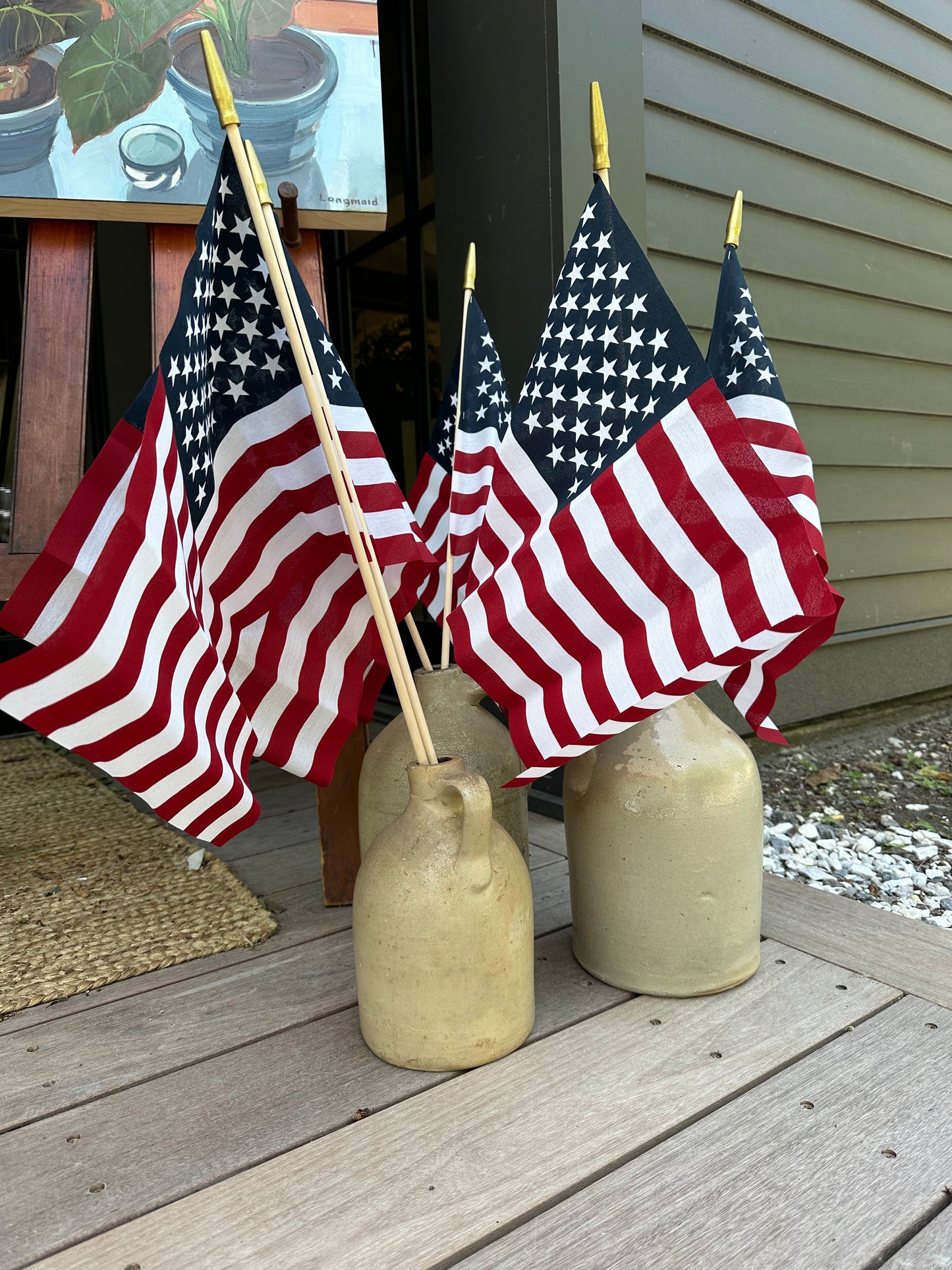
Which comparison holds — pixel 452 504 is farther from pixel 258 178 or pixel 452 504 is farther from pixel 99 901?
pixel 99 901

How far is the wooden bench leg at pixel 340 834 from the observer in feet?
6.89

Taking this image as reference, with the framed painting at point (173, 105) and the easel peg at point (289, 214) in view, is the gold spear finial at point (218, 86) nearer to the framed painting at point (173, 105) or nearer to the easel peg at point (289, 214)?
the easel peg at point (289, 214)

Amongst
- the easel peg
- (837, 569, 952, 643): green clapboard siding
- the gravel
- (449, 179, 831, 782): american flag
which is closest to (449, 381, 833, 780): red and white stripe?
(449, 179, 831, 782): american flag

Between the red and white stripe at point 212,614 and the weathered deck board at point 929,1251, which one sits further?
the red and white stripe at point 212,614

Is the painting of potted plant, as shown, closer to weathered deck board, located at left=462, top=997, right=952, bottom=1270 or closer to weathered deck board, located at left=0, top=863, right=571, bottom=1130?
weathered deck board, located at left=0, top=863, right=571, bottom=1130

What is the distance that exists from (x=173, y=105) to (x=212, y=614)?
1.35m

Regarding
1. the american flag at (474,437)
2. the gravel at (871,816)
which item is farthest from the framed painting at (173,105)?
the gravel at (871,816)

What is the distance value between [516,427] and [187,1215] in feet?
4.08

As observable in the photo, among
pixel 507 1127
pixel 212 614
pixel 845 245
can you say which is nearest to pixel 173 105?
pixel 212 614

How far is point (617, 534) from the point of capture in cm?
147

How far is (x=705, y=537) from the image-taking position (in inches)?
55.9

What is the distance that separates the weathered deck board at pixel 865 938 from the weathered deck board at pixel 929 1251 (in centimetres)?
55

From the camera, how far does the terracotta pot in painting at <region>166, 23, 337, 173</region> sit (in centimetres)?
221

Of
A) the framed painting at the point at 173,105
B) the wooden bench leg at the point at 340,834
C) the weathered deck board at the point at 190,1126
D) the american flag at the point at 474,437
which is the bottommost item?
the weathered deck board at the point at 190,1126
